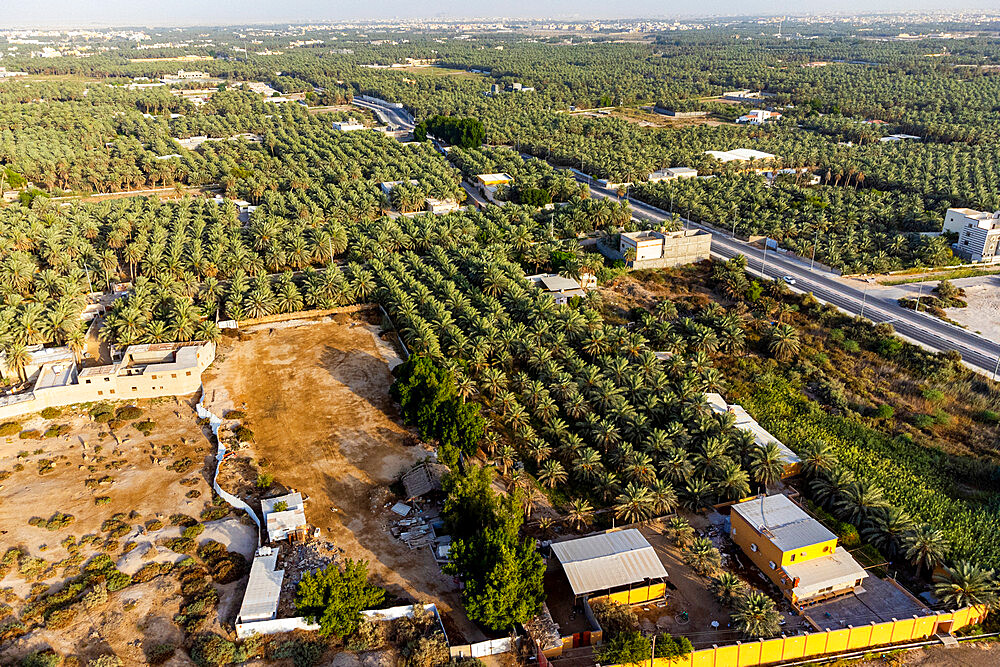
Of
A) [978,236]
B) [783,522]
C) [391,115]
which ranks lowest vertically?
[783,522]

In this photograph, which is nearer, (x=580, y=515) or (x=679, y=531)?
(x=679, y=531)

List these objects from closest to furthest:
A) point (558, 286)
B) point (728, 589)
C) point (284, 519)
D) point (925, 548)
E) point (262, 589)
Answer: point (728, 589) → point (262, 589) → point (925, 548) → point (284, 519) → point (558, 286)

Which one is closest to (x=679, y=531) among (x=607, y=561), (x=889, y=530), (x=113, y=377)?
(x=607, y=561)

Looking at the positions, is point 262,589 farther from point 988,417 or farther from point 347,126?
point 347,126

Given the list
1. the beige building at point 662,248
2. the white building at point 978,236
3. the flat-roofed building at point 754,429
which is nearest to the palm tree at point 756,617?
the flat-roofed building at point 754,429

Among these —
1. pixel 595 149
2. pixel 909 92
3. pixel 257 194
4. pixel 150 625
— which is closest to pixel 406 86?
pixel 595 149

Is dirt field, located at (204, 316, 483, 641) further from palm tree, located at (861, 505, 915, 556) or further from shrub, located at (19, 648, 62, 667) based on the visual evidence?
palm tree, located at (861, 505, 915, 556)

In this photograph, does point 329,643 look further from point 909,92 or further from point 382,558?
point 909,92
